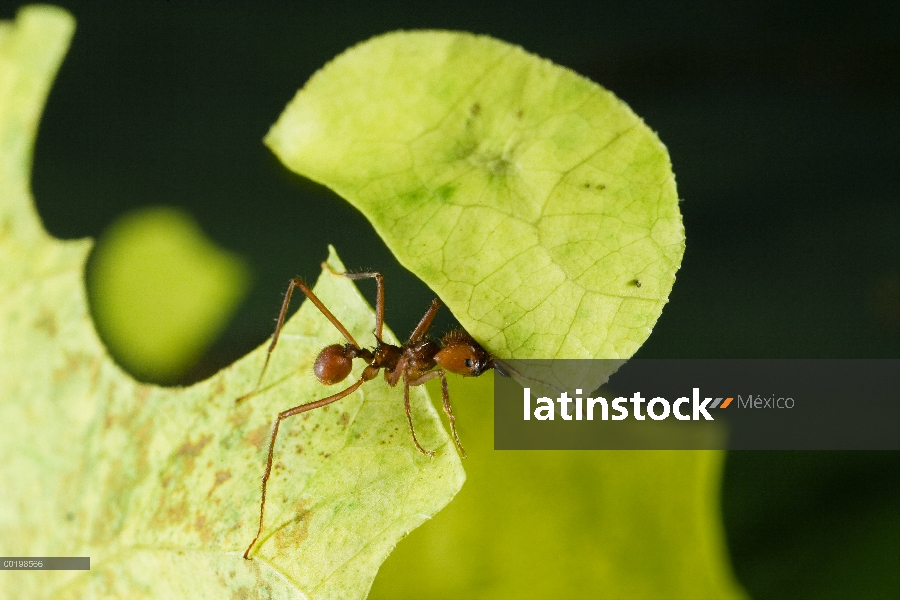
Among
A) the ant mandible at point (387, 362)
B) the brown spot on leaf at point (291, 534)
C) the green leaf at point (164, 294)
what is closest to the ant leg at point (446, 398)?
the ant mandible at point (387, 362)

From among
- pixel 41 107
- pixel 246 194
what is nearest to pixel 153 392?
pixel 246 194

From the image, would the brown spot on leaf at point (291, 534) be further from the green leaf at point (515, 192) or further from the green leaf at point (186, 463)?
the green leaf at point (515, 192)

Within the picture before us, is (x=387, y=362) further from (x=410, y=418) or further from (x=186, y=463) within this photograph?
(x=186, y=463)

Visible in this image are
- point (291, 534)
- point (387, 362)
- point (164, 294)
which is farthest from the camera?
point (164, 294)

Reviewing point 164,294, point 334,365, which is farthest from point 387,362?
point 164,294

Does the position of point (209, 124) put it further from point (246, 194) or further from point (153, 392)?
point (153, 392)
